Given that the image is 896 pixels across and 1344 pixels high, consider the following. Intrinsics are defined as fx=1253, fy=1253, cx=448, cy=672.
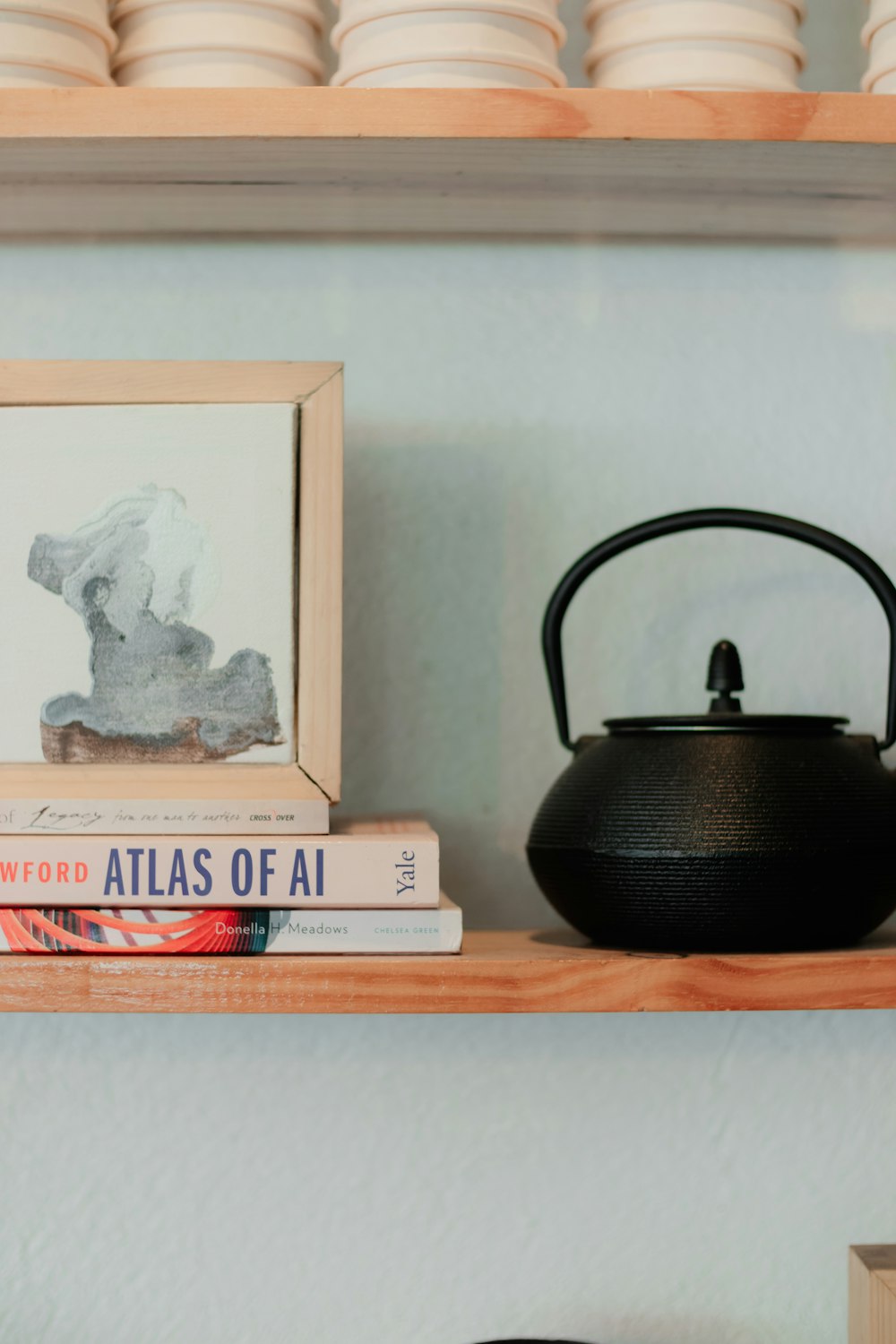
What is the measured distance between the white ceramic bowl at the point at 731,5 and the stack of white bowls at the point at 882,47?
0.04m

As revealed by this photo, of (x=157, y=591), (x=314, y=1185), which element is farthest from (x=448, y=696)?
(x=314, y=1185)

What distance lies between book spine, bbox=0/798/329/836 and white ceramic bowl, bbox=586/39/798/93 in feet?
1.49

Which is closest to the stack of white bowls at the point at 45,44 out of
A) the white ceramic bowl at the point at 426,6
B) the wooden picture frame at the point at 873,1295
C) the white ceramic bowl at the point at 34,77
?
the white ceramic bowl at the point at 34,77

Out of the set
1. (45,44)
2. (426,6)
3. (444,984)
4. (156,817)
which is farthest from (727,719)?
(45,44)

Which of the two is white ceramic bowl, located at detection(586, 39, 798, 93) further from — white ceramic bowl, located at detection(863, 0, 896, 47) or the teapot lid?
the teapot lid

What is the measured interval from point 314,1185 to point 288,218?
25.9 inches

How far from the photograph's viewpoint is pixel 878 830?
2.16 ft

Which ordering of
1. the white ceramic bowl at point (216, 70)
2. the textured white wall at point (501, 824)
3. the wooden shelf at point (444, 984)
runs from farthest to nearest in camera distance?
the textured white wall at point (501, 824) < the white ceramic bowl at point (216, 70) < the wooden shelf at point (444, 984)

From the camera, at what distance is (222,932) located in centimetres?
63

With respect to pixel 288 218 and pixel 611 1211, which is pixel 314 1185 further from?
pixel 288 218

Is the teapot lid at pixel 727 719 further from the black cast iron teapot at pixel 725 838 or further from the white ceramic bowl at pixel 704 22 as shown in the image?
the white ceramic bowl at pixel 704 22

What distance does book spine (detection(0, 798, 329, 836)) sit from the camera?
2.16 ft

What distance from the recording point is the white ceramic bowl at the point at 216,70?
2.35ft

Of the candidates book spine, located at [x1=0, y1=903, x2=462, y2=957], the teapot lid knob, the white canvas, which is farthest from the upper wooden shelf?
book spine, located at [x1=0, y1=903, x2=462, y2=957]
